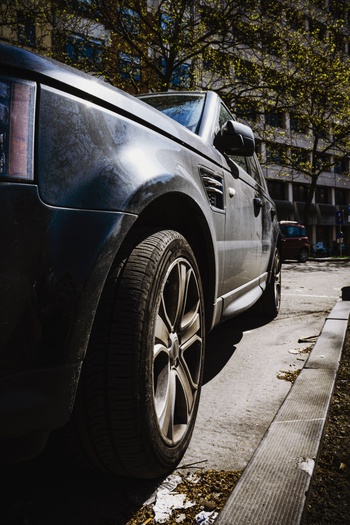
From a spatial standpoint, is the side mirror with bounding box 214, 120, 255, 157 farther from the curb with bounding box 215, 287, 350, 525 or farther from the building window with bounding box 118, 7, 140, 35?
the building window with bounding box 118, 7, 140, 35

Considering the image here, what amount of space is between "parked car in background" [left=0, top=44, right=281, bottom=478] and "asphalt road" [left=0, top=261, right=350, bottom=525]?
127 mm

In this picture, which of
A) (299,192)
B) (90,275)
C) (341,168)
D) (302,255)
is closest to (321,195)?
(299,192)

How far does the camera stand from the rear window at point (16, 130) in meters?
Result: 1.07

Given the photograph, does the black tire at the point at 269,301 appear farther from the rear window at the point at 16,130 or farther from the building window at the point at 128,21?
the building window at the point at 128,21

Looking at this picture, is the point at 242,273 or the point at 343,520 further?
the point at 242,273

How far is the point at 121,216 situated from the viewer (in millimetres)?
1275

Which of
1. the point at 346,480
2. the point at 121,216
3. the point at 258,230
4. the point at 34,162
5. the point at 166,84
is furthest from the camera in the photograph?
the point at 166,84

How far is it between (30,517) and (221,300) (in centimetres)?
139

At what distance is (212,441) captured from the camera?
1.88 meters

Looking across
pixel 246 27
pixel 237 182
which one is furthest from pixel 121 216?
pixel 246 27

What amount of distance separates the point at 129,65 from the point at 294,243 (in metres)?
11.2

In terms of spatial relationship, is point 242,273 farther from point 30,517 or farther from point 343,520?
point 30,517

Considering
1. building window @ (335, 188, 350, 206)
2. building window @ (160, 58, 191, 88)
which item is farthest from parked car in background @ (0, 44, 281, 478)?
building window @ (335, 188, 350, 206)

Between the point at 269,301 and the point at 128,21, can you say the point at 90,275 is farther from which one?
the point at 128,21
